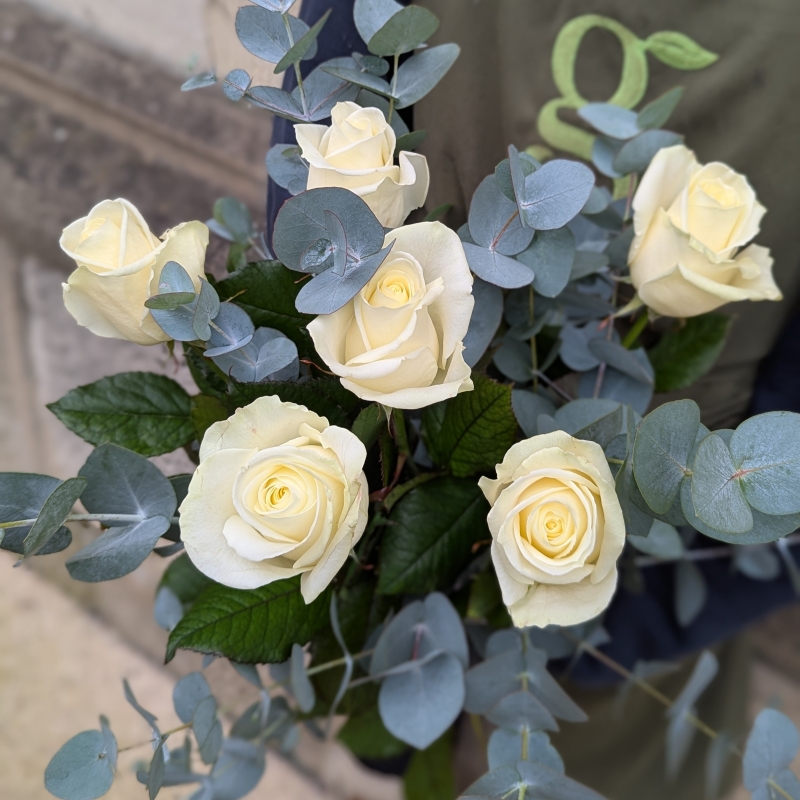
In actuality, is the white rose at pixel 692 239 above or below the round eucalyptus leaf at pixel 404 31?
below

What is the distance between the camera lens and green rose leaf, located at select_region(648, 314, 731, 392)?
1.08 ft

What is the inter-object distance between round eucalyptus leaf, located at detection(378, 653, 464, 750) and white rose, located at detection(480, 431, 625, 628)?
0.11 metres

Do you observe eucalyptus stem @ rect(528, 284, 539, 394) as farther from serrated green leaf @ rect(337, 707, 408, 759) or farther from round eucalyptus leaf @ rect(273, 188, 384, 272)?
serrated green leaf @ rect(337, 707, 408, 759)

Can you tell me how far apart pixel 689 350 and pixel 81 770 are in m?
0.32

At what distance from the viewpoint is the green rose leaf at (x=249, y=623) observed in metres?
0.23

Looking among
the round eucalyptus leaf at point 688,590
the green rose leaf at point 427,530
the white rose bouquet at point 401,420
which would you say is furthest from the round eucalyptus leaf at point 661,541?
the round eucalyptus leaf at point 688,590

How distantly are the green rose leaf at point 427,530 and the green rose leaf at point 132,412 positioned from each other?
3.6 inches

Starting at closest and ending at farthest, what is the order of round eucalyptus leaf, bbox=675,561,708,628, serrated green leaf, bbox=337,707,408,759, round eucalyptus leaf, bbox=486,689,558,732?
round eucalyptus leaf, bbox=486,689,558,732 → serrated green leaf, bbox=337,707,408,759 → round eucalyptus leaf, bbox=675,561,708,628

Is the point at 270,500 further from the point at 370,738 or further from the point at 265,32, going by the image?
the point at 370,738

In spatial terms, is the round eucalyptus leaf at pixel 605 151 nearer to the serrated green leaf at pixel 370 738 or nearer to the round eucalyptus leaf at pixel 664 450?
the round eucalyptus leaf at pixel 664 450

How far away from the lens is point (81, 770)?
0.79 feet

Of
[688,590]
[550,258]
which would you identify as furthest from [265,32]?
[688,590]

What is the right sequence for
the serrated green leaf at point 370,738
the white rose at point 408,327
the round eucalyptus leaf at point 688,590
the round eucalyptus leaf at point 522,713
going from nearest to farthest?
the white rose at point 408,327 < the round eucalyptus leaf at point 522,713 < the serrated green leaf at point 370,738 < the round eucalyptus leaf at point 688,590

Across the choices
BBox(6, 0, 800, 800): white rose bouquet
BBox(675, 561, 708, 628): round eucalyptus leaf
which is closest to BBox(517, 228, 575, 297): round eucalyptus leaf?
BBox(6, 0, 800, 800): white rose bouquet
